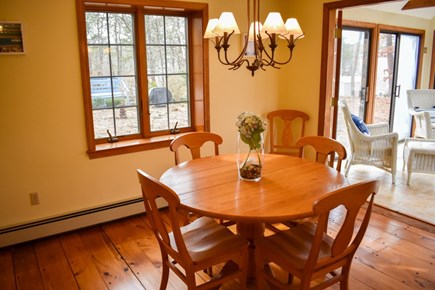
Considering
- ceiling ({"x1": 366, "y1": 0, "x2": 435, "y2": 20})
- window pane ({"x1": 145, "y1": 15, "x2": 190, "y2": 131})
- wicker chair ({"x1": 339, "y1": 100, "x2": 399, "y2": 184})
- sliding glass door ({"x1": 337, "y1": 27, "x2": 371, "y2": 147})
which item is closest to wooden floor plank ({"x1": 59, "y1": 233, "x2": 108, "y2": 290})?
window pane ({"x1": 145, "y1": 15, "x2": 190, "y2": 131})

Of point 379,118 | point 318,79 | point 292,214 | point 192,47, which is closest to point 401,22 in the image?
point 379,118

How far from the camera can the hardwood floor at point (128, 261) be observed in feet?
7.72

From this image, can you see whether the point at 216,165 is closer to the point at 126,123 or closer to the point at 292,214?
the point at 292,214

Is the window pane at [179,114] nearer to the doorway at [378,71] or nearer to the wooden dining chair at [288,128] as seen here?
the wooden dining chair at [288,128]

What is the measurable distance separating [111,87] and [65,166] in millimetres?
813

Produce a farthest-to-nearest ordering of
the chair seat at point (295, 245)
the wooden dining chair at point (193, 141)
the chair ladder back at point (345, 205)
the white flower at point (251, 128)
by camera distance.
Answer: the wooden dining chair at point (193, 141), the white flower at point (251, 128), the chair seat at point (295, 245), the chair ladder back at point (345, 205)

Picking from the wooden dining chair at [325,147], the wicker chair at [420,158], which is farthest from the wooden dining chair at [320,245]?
the wicker chair at [420,158]

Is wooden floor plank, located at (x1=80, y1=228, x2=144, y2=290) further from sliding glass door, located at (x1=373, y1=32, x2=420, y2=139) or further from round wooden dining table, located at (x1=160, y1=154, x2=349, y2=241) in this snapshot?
sliding glass door, located at (x1=373, y1=32, x2=420, y2=139)

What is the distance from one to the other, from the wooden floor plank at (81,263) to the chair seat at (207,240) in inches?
29.5

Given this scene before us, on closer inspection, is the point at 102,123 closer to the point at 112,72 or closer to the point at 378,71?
the point at 112,72

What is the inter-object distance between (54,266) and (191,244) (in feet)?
4.11

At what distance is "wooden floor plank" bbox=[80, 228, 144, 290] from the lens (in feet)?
7.73

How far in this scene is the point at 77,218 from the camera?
3.05 metres

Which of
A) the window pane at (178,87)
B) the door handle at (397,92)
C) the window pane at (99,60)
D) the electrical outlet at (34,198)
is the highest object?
the window pane at (99,60)
